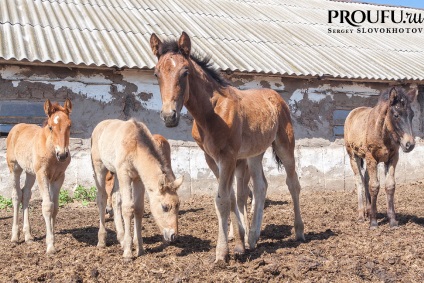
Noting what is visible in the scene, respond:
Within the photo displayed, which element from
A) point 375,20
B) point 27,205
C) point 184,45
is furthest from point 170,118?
point 375,20

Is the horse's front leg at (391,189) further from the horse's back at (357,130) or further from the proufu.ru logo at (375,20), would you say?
the proufu.ru logo at (375,20)

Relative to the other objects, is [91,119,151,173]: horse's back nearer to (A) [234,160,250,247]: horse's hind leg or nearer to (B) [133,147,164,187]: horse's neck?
(B) [133,147,164,187]: horse's neck

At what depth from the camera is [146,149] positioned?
17.4ft

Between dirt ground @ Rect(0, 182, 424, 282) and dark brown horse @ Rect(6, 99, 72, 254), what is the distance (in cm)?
38

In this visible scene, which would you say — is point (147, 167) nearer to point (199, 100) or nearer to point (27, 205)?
point (199, 100)

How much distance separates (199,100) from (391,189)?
135 inches

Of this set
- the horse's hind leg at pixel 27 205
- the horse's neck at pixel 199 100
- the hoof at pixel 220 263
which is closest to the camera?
the hoof at pixel 220 263

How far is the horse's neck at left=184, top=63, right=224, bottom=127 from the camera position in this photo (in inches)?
191

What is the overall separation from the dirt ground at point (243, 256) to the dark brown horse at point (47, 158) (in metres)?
0.38

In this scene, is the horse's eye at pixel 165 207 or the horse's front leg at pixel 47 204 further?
the horse's front leg at pixel 47 204

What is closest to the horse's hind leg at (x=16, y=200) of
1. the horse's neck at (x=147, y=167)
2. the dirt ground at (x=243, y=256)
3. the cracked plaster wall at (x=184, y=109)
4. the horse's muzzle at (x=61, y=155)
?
the dirt ground at (x=243, y=256)

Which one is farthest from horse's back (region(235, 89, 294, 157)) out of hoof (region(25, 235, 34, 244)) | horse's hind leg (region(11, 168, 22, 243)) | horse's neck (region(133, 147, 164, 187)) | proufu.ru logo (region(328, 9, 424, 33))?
proufu.ru logo (region(328, 9, 424, 33))

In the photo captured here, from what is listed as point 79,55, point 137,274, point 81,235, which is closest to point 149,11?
point 79,55

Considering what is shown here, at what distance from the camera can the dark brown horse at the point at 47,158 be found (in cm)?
561
